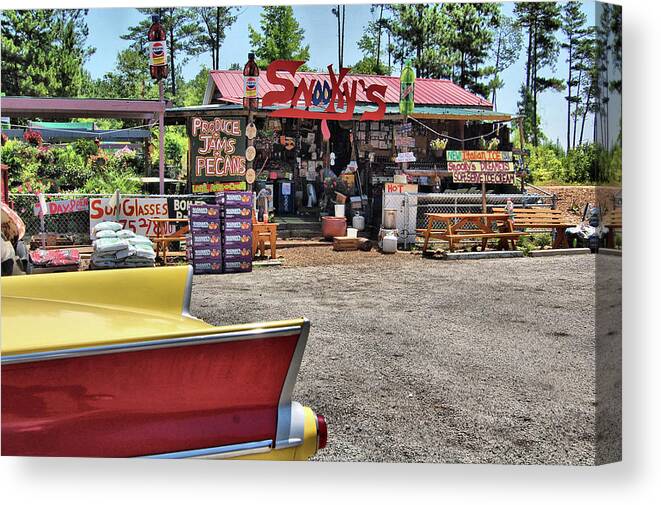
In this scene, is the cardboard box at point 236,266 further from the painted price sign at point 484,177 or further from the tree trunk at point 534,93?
the tree trunk at point 534,93

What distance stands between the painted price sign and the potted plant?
19cm

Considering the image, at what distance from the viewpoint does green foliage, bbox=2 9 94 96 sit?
4.50 metres

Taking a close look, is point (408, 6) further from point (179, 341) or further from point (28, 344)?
point (28, 344)

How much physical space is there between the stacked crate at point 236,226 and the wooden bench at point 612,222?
6.87ft

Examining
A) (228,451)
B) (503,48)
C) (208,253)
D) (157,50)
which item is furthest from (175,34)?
(228,451)

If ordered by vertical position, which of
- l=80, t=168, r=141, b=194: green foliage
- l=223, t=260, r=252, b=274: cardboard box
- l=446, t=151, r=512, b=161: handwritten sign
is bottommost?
l=223, t=260, r=252, b=274: cardboard box

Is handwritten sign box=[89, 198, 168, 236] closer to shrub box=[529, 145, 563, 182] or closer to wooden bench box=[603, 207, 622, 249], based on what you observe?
shrub box=[529, 145, 563, 182]

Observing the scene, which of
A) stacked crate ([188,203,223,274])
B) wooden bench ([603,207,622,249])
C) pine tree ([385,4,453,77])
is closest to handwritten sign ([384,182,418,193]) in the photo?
pine tree ([385,4,453,77])

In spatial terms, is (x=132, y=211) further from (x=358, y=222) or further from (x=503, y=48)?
(x=503, y=48)

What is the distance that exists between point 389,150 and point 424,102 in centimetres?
37

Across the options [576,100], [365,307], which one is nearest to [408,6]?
[576,100]

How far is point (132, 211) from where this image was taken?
468 cm

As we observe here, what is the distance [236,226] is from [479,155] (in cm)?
161

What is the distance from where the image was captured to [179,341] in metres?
2.93
